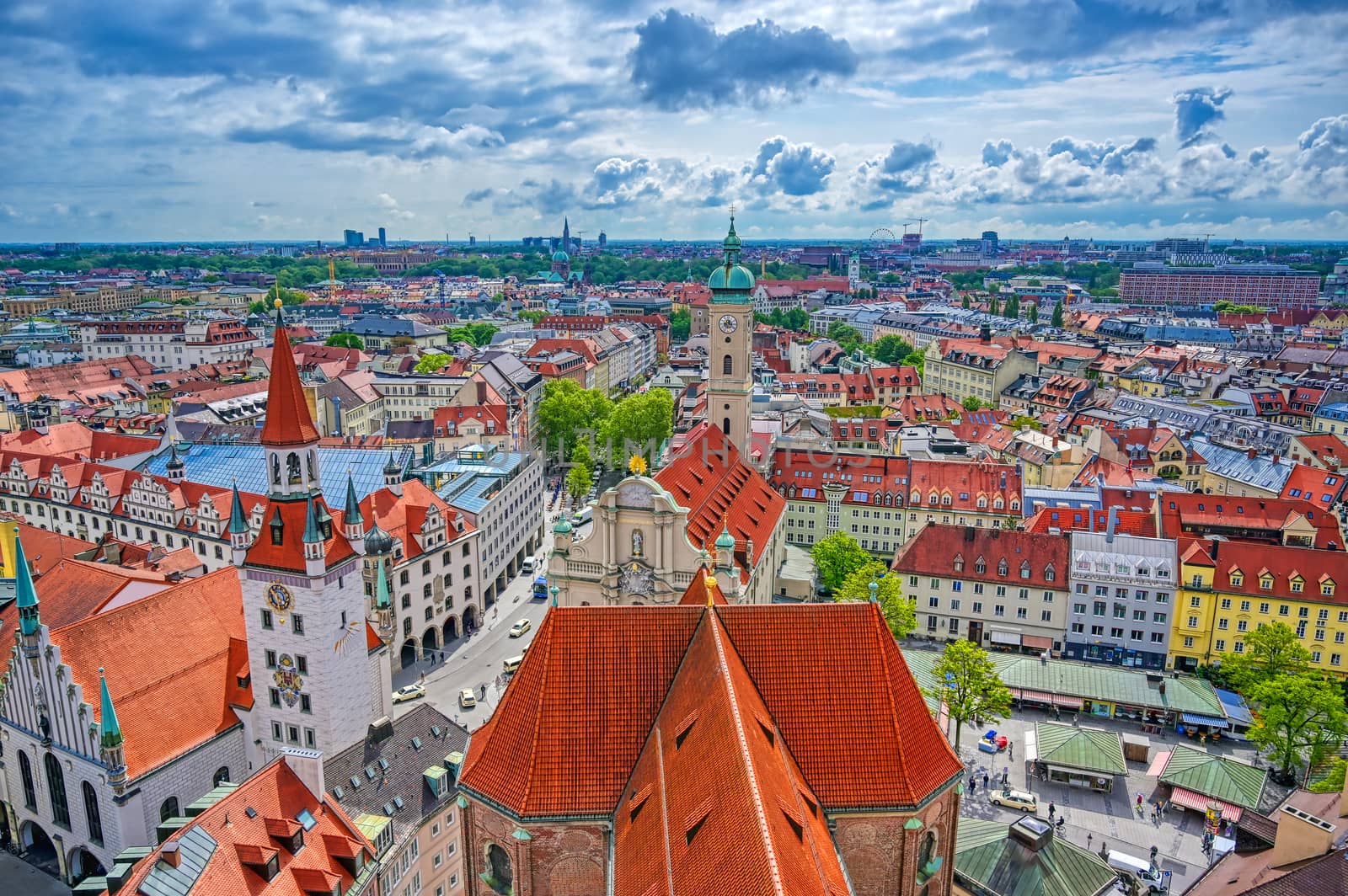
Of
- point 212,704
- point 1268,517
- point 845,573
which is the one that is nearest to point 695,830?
point 212,704

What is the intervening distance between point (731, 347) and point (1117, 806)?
140 feet

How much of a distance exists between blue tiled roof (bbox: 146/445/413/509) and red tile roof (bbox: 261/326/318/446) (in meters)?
32.7

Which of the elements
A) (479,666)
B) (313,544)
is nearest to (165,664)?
(313,544)

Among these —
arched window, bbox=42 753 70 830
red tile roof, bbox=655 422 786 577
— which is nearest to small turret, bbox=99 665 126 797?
arched window, bbox=42 753 70 830

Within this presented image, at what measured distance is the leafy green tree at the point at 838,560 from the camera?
235 ft

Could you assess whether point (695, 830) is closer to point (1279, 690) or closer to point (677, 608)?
point (677, 608)

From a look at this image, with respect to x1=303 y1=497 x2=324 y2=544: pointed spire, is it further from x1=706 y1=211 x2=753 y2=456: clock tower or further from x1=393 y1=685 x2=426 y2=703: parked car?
x1=706 y1=211 x2=753 y2=456: clock tower

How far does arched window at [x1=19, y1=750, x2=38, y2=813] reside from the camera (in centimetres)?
4131

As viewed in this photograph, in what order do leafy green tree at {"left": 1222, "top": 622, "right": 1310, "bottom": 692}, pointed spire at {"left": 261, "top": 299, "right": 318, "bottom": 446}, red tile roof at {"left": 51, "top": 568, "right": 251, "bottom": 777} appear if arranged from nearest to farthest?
pointed spire at {"left": 261, "top": 299, "right": 318, "bottom": 446}, red tile roof at {"left": 51, "top": 568, "right": 251, "bottom": 777}, leafy green tree at {"left": 1222, "top": 622, "right": 1310, "bottom": 692}

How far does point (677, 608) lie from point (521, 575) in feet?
171

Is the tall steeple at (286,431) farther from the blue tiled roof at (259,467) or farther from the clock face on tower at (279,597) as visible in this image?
the blue tiled roof at (259,467)

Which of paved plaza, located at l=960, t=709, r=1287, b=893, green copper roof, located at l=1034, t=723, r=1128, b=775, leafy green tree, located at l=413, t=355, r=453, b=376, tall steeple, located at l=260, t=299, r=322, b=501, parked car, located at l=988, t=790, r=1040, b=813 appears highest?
tall steeple, located at l=260, t=299, r=322, b=501

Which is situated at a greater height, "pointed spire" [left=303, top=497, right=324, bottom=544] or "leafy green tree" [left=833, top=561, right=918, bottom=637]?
"pointed spire" [left=303, top=497, right=324, bottom=544]

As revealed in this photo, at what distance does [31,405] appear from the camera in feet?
380
